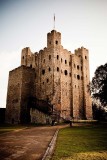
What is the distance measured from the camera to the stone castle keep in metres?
38.3

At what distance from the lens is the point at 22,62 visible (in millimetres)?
49156

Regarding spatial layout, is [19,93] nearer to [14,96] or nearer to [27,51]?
[14,96]

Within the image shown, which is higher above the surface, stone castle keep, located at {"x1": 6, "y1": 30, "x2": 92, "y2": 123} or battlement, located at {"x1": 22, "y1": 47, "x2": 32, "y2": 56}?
battlement, located at {"x1": 22, "y1": 47, "x2": 32, "y2": 56}

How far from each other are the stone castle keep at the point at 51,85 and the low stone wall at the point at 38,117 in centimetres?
21

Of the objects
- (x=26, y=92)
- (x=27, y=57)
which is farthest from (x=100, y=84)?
(x=27, y=57)

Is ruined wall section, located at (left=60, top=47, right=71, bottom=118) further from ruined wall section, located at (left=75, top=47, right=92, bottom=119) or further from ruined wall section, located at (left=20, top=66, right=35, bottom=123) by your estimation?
ruined wall section, located at (left=20, top=66, right=35, bottom=123)

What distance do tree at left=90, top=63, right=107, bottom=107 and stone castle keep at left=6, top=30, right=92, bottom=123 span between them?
13.4 ft

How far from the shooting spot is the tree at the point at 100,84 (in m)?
32.4

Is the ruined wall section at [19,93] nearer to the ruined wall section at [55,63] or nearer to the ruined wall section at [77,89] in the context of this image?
the ruined wall section at [55,63]

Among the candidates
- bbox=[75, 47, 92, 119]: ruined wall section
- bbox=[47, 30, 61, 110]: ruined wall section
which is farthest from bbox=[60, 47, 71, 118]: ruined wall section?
bbox=[75, 47, 92, 119]: ruined wall section

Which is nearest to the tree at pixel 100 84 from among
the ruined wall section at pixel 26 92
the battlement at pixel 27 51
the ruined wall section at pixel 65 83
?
the ruined wall section at pixel 65 83

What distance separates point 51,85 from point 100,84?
1046 centimetres

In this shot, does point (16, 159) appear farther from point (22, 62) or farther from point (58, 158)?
point (22, 62)

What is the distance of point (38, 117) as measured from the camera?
112 feet
